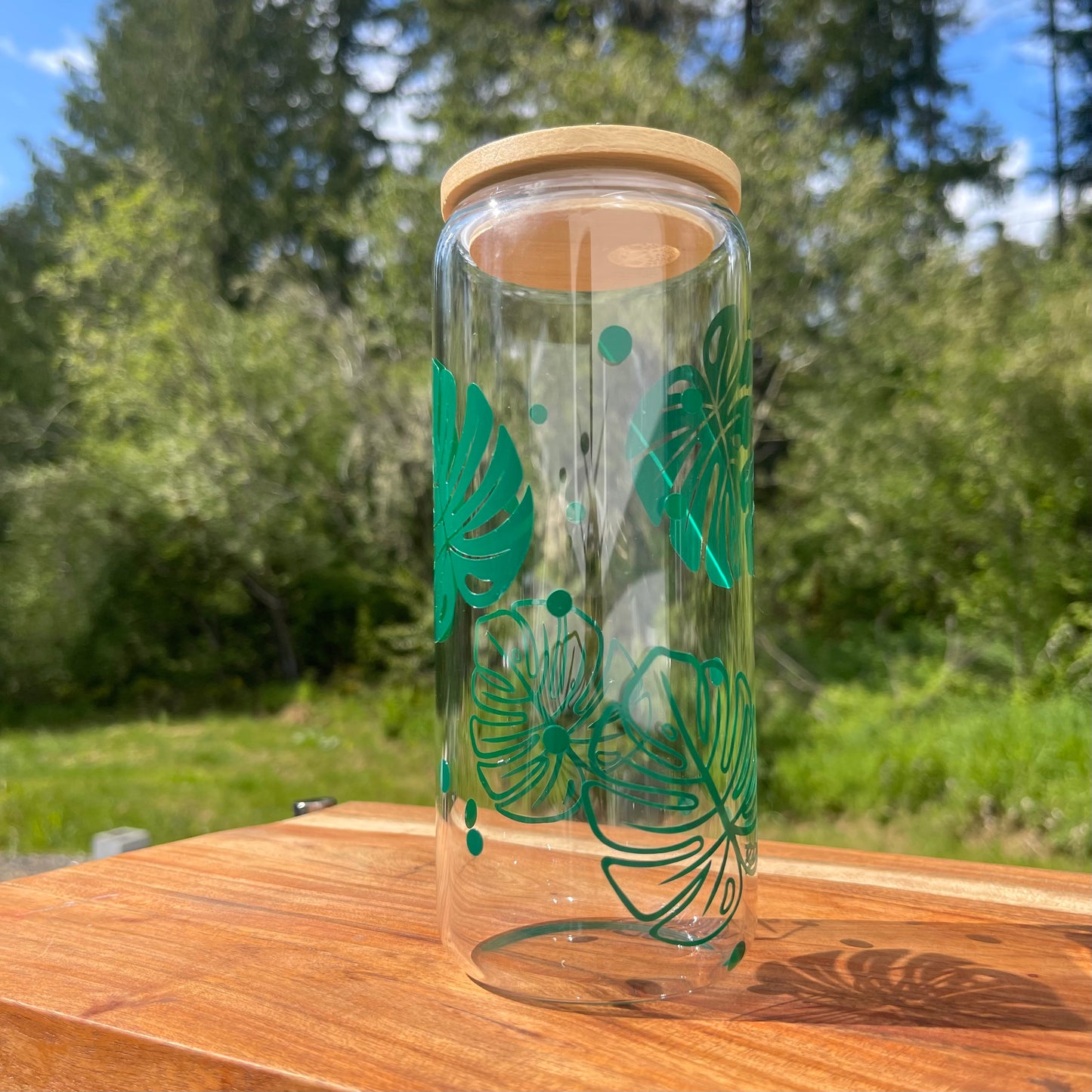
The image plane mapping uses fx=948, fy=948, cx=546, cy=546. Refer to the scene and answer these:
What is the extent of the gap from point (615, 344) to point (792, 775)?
174 inches

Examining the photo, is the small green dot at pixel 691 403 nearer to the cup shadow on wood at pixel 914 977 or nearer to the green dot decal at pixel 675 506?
the green dot decal at pixel 675 506

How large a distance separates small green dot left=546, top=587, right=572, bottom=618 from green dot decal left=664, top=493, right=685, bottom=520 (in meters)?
0.10

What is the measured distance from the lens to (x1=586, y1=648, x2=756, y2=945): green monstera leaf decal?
69 centimetres

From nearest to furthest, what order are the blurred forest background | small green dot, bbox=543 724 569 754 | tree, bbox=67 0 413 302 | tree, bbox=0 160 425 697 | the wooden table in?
the wooden table → small green dot, bbox=543 724 569 754 → the blurred forest background → tree, bbox=0 160 425 697 → tree, bbox=67 0 413 302

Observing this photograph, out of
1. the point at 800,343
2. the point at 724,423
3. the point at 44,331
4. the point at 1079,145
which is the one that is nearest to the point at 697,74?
the point at 800,343

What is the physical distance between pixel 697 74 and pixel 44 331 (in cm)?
580

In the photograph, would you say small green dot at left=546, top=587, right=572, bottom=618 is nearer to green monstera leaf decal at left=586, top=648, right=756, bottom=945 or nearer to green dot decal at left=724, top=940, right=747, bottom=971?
green monstera leaf decal at left=586, top=648, right=756, bottom=945

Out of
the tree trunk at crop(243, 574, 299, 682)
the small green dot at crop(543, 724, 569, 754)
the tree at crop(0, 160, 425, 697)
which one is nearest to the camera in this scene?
the small green dot at crop(543, 724, 569, 754)

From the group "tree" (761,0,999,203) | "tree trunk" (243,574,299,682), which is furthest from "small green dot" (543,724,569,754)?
"tree" (761,0,999,203)

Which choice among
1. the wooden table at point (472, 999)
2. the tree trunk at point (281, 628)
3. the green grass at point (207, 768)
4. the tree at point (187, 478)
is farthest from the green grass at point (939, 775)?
the tree trunk at point (281, 628)

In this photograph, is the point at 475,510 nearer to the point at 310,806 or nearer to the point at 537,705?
the point at 537,705

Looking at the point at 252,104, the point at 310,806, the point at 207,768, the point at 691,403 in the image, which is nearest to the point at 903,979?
the point at 691,403

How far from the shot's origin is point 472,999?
2.19ft

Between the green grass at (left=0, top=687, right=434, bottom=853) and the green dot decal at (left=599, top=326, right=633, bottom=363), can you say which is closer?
the green dot decal at (left=599, top=326, right=633, bottom=363)
